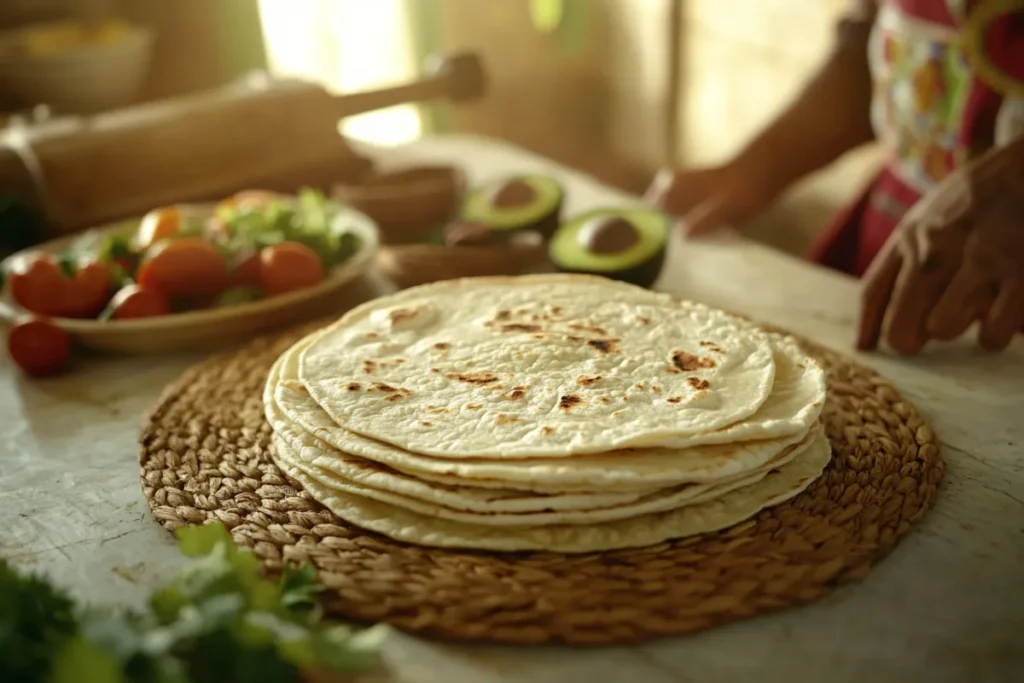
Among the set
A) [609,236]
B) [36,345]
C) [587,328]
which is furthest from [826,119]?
[36,345]

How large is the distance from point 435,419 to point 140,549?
1.29 feet

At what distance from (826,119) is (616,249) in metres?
0.76

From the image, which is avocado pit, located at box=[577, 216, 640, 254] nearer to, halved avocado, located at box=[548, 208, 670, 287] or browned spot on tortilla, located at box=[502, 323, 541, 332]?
halved avocado, located at box=[548, 208, 670, 287]

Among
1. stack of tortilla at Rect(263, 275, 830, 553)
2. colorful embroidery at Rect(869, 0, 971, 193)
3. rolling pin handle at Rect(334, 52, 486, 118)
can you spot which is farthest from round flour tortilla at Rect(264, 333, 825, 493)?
rolling pin handle at Rect(334, 52, 486, 118)

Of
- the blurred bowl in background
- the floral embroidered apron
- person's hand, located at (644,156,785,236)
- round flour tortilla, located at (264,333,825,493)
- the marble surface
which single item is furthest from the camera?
the blurred bowl in background

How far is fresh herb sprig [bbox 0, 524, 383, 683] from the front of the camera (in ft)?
2.70

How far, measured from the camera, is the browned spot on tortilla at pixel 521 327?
4.69ft

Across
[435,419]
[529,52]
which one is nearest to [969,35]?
[435,419]

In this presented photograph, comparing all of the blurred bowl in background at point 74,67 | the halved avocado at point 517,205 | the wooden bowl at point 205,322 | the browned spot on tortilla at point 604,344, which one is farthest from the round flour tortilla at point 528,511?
the blurred bowl in background at point 74,67

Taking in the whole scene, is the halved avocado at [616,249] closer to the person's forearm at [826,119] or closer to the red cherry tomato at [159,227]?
the person's forearm at [826,119]

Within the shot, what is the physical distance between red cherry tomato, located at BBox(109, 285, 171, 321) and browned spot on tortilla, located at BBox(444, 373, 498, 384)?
0.68 metres

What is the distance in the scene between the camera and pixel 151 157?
87.5 inches

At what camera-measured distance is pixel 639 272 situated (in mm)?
1769

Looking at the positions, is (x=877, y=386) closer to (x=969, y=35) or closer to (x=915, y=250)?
(x=915, y=250)
